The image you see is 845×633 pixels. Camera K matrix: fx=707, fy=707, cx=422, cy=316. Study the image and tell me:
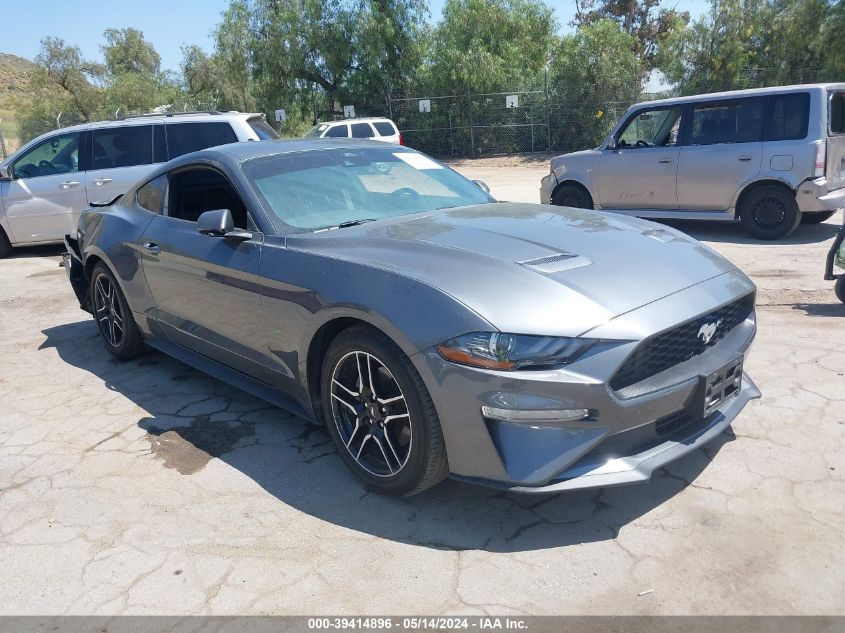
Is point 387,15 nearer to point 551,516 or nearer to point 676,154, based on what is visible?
point 676,154

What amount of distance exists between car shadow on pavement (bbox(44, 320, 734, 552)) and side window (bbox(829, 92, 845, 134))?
6.39 m

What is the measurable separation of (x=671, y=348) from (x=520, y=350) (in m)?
0.71

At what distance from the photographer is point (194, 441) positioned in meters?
4.12

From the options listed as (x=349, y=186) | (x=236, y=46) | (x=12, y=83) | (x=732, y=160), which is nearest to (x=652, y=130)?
(x=732, y=160)

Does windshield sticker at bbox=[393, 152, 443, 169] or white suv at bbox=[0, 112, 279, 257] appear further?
white suv at bbox=[0, 112, 279, 257]

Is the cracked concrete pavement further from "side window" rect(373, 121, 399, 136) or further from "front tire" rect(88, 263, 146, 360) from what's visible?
"side window" rect(373, 121, 399, 136)

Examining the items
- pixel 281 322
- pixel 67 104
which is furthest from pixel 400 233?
pixel 67 104

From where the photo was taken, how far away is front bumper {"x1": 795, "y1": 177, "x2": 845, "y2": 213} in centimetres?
823

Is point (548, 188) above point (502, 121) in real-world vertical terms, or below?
below

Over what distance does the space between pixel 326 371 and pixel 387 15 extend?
28670 millimetres

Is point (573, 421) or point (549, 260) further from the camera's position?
point (549, 260)

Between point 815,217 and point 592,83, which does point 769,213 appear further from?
point 592,83

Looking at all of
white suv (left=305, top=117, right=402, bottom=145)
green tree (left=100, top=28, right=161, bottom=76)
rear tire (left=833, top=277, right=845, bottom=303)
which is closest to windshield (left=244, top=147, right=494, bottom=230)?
rear tire (left=833, top=277, right=845, bottom=303)

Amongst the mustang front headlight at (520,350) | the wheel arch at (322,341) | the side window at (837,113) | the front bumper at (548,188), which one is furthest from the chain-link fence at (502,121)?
the mustang front headlight at (520,350)
